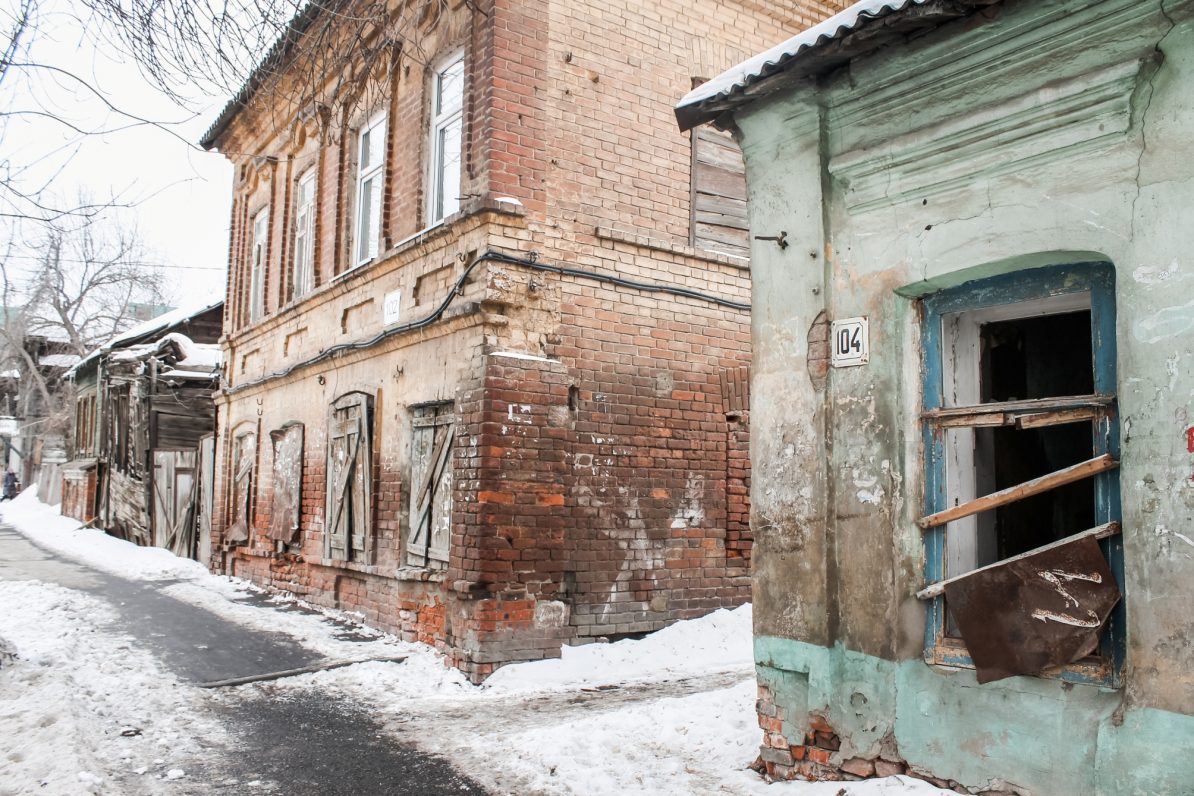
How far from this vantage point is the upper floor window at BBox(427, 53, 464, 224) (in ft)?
28.3

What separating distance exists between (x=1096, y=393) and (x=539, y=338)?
4.79m

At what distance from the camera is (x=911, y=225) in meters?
4.37

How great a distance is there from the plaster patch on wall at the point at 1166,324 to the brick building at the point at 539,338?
489 centimetres

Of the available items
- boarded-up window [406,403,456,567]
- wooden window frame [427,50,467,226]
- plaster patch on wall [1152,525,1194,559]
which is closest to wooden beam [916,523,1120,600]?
plaster patch on wall [1152,525,1194,559]

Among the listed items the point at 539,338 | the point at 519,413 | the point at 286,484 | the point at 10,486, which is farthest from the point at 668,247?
the point at 10,486

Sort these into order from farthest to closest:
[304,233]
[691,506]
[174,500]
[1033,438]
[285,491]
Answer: [174,500]
[304,233]
[285,491]
[691,506]
[1033,438]

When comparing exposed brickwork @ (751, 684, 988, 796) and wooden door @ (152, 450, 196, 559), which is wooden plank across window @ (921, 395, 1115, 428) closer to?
exposed brickwork @ (751, 684, 988, 796)

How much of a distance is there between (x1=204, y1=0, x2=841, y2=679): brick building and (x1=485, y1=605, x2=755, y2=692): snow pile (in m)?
0.15

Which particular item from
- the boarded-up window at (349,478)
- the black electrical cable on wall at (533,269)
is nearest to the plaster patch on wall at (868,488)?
the black electrical cable on wall at (533,269)

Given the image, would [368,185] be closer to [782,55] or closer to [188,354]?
[782,55]

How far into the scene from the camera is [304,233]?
12445mm

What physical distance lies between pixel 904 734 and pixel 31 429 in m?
46.4

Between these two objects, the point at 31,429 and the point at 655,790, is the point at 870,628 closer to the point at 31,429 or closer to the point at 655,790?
the point at 655,790

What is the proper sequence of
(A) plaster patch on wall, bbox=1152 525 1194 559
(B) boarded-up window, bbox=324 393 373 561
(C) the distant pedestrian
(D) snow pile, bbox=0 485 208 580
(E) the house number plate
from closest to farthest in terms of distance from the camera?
(A) plaster patch on wall, bbox=1152 525 1194 559 < (E) the house number plate < (B) boarded-up window, bbox=324 393 373 561 < (D) snow pile, bbox=0 485 208 580 < (C) the distant pedestrian
